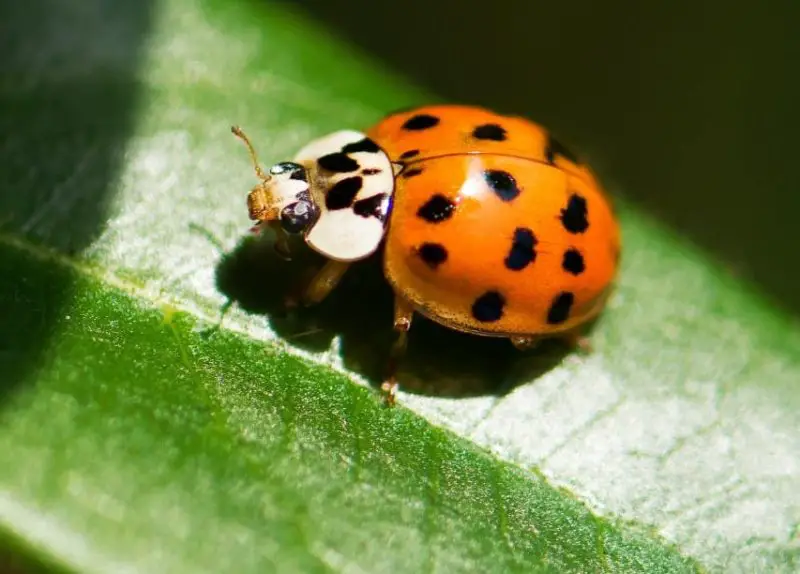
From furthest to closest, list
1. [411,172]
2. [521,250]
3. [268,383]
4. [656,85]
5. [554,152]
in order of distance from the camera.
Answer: [656,85] → [554,152] → [411,172] → [521,250] → [268,383]

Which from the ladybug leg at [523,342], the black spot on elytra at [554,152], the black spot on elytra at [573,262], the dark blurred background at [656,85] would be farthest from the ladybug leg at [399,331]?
the dark blurred background at [656,85]

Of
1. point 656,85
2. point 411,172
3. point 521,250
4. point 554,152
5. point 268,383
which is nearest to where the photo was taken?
point 268,383

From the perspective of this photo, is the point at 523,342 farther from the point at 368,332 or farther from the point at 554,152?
the point at 554,152

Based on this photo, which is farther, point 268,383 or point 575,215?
point 575,215

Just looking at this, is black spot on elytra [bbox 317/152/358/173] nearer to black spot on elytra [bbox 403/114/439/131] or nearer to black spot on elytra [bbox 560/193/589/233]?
black spot on elytra [bbox 403/114/439/131]

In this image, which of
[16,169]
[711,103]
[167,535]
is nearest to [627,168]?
[711,103]

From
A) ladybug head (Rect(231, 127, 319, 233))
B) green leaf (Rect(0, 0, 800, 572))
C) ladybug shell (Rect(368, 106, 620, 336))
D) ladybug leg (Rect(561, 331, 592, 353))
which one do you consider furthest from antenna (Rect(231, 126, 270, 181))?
ladybug leg (Rect(561, 331, 592, 353))

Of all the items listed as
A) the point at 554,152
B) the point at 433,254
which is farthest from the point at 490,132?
the point at 433,254
